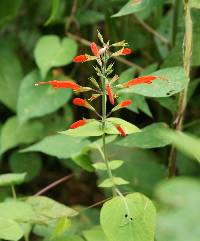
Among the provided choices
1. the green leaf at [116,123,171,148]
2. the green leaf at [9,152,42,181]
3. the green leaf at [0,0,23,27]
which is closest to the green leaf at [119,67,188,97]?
the green leaf at [116,123,171,148]

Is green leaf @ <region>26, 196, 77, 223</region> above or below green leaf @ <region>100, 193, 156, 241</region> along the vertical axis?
below

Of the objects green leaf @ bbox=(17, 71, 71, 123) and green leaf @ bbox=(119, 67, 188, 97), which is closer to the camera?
green leaf @ bbox=(119, 67, 188, 97)

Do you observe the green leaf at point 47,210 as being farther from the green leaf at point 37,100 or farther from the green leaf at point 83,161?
the green leaf at point 37,100

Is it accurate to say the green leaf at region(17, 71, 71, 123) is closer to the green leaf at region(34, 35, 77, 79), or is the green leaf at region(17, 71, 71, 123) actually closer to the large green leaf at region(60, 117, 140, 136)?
the green leaf at region(34, 35, 77, 79)

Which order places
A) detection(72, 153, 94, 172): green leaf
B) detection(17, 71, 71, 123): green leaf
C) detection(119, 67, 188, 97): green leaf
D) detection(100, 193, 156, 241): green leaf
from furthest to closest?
1. detection(17, 71, 71, 123): green leaf
2. detection(72, 153, 94, 172): green leaf
3. detection(119, 67, 188, 97): green leaf
4. detection(100, 193, 156, 241): green leaf

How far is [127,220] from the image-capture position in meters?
0.71

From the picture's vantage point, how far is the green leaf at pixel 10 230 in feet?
2.56

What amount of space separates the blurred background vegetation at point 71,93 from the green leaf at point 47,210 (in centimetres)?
10

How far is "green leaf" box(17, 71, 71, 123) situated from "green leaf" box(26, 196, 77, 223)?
40 centimetres

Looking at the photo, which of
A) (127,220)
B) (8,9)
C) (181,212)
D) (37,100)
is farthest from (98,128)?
(8,9)

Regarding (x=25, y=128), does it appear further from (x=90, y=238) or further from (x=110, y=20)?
(x=90, y=238)

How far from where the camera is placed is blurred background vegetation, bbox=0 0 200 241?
3.70 ft

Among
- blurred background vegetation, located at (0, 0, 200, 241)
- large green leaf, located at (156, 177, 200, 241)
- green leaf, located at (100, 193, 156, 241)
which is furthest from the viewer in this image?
blurred background vegetation, located at (0, 0, 200, 241)

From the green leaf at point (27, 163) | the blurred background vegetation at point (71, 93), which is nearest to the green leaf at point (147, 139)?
the blurred background vegetation at point (71, 93)
